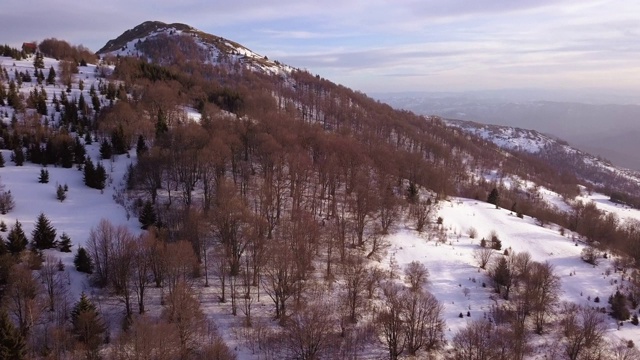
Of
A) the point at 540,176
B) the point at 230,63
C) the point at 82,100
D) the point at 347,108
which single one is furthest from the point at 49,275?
the point at 540,176

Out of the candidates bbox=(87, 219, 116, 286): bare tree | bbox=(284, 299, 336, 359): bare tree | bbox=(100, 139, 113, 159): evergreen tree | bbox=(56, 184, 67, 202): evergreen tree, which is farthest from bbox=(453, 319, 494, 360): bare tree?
bbox=(100, 139, 113, 159): evergreen tree

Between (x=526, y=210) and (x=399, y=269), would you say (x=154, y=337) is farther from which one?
(x=526, y=210)

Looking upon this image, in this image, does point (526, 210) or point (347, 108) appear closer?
point (526, 210)

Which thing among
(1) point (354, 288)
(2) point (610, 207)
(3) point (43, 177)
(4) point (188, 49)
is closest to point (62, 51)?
(4) point (188, 49)

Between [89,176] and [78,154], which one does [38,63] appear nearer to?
[78,154]

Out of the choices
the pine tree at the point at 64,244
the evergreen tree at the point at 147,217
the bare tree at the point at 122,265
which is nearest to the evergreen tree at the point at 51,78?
the evergreen tree at the point at 147,217

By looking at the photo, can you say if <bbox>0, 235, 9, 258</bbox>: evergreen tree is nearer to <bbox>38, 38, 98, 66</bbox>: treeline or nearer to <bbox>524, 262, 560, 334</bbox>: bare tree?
<bbox>524, 262, 560, 334</bbox>: bare tree
